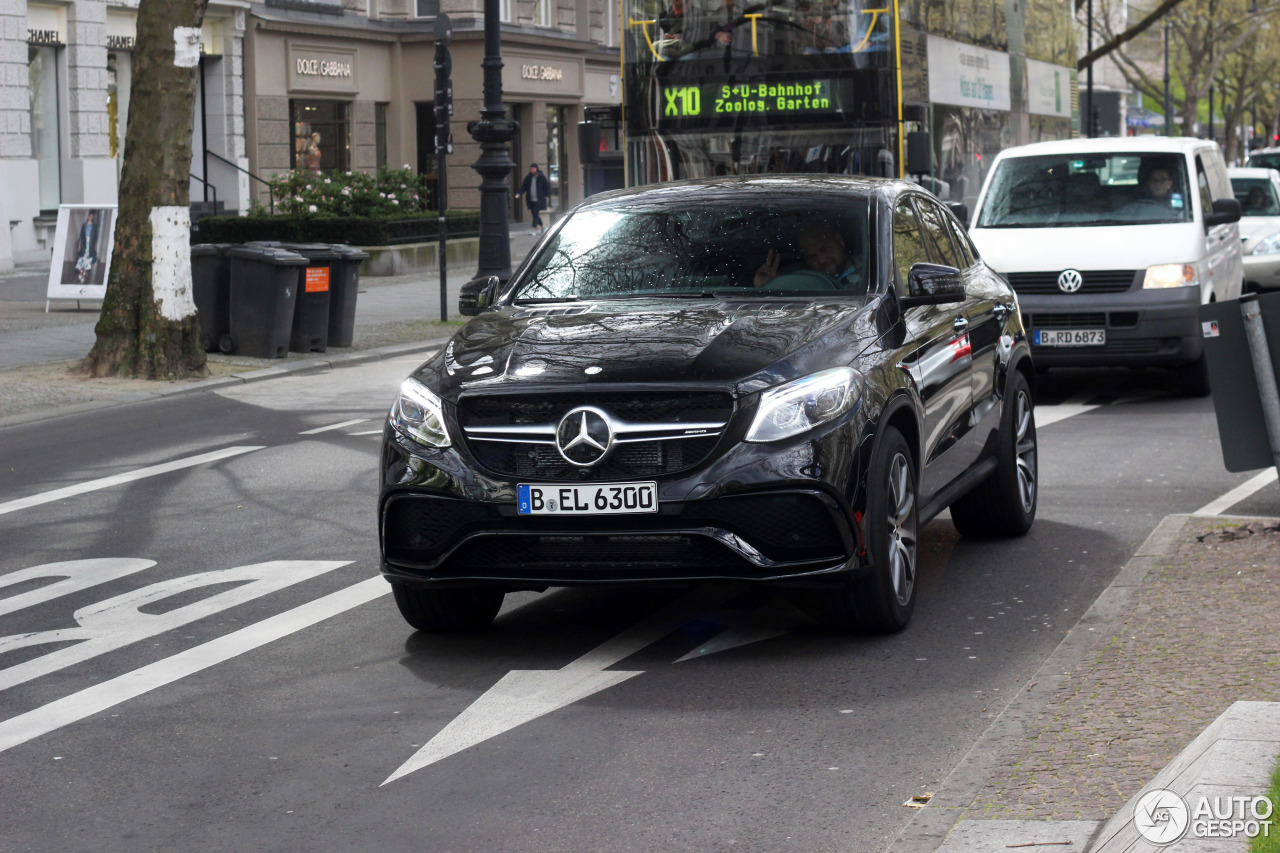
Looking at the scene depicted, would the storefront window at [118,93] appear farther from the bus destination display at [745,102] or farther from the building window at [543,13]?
the bus destination display at [745,102]

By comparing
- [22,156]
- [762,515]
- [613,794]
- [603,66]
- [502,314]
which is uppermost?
[603,66]

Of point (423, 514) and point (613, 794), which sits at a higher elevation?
point (423, 514)

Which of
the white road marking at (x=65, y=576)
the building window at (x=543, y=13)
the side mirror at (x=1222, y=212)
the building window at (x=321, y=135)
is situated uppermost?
the building window at (x=543, y=13)

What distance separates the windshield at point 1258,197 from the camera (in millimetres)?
22078

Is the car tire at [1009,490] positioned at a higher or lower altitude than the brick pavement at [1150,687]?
higher

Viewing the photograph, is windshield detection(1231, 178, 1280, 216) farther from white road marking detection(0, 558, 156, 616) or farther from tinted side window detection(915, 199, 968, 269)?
white road marking detection(0, 558, 156, 616)

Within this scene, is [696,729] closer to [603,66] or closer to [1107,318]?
[1107,318]

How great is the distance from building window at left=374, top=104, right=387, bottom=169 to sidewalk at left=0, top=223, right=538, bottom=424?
1415 centimetres

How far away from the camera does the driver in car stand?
7078mm

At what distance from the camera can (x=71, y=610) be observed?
24.1ft

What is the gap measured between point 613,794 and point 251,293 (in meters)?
13.3

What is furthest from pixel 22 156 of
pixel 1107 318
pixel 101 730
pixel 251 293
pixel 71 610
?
pixel 101 730

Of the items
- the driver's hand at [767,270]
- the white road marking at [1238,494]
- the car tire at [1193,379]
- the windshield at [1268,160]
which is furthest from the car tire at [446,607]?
the windshield at [1268,160]

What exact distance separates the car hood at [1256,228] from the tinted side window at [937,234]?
13827 mm
